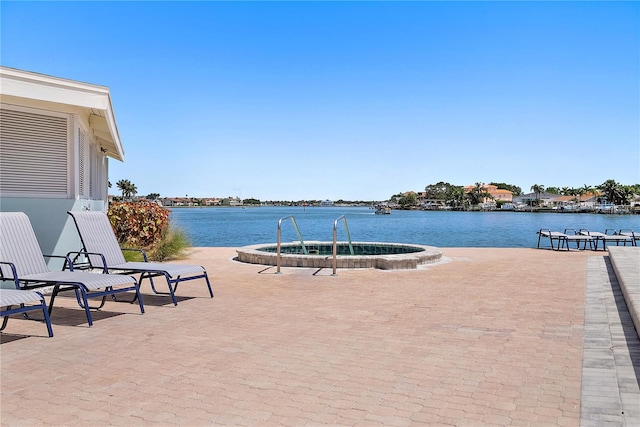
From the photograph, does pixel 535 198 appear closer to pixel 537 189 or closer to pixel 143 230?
pixel 537 189

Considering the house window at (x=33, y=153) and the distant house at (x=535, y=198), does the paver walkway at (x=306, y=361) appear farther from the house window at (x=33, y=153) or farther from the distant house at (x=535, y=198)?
the distant house at (x=535, y=198)

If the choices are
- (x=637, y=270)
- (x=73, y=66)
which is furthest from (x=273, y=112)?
(x=637, y=270)

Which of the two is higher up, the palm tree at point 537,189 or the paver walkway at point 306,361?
the palm tree at point 537,189

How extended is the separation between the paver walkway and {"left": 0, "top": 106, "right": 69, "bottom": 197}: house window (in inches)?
83.5

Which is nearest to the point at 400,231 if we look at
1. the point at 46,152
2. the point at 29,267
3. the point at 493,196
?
the point at 46,152

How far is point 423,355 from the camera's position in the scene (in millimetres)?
4383

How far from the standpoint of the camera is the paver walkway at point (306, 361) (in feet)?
10.2

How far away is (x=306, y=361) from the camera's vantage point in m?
4.18

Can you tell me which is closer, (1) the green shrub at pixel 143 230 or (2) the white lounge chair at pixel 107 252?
(2) the white lounge chair at pixel 107 252

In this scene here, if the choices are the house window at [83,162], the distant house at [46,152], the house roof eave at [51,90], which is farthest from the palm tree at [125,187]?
the house roof eave at [51,90]

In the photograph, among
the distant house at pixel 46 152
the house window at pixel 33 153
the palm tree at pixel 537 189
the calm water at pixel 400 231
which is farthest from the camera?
the palm tree at pixel 537 189

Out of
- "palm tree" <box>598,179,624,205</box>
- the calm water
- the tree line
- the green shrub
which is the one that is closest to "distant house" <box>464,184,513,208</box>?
the tree line

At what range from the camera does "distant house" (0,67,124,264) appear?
285 inches

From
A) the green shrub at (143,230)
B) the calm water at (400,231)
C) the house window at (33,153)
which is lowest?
the calm water at (400,231)
